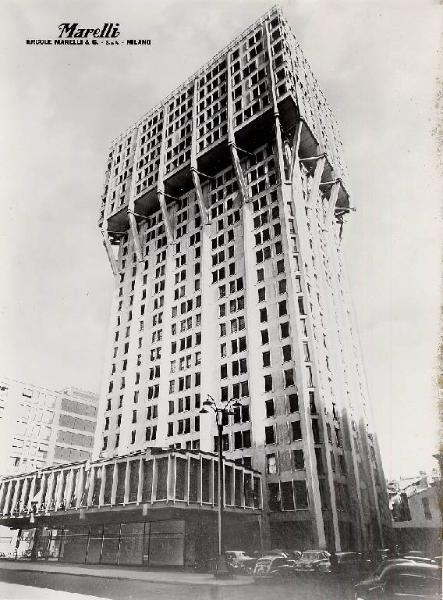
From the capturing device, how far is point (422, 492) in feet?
74.5

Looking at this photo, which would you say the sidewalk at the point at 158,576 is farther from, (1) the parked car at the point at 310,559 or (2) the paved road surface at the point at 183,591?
(1) the parked car at the point at 310,559

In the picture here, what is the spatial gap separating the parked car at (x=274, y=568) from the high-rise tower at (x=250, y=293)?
1286 centimetres

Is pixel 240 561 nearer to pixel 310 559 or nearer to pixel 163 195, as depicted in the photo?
pixel 310 559

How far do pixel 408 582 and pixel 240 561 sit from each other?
638 inches

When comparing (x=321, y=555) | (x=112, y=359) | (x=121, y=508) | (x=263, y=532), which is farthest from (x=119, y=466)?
(x=112, y=359)

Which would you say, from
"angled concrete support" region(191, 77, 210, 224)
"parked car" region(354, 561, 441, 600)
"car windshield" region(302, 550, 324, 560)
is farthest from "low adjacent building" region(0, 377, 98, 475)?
"parked car" region(354, 561, 441, 600)

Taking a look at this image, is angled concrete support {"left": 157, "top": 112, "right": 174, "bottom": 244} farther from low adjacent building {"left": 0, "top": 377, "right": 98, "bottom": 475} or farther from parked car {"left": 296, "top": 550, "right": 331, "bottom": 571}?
parked car {"left": 296, "top": 550, "right": 331, "bottom": 571}

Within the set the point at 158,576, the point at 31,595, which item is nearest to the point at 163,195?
the point at 158,576

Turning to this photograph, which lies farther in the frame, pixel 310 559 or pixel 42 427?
pixel 42 427

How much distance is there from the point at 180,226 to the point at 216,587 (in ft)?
171

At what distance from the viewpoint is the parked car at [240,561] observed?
25.0 metres

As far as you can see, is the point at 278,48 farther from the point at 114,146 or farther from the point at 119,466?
the point at 119,466

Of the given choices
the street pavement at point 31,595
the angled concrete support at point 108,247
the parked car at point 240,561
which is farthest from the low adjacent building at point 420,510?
the angled concrete support at point 108,247

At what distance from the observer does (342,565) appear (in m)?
24.0
